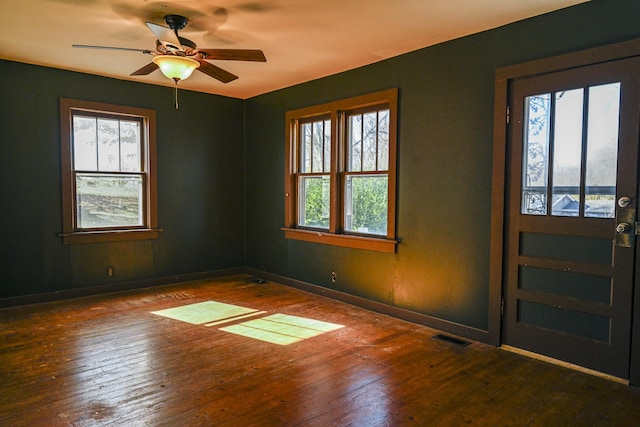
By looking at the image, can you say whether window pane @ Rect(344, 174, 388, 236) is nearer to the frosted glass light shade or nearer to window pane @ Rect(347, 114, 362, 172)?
window pane @ Rect(347, 114, 362, 172)

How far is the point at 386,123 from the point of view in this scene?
4.53 m

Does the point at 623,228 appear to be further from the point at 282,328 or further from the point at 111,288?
the point at 111,288

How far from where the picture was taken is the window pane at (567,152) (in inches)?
120

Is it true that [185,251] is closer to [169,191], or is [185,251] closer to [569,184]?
[169,191]

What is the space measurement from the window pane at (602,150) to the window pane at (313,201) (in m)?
2.87

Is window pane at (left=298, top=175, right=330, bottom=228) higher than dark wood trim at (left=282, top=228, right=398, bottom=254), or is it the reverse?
window pane at (left=298, top=175, right=330, bottom=228)

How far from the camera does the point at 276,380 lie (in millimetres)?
2889

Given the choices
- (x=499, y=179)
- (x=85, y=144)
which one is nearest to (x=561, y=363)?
(x=499, y=179)

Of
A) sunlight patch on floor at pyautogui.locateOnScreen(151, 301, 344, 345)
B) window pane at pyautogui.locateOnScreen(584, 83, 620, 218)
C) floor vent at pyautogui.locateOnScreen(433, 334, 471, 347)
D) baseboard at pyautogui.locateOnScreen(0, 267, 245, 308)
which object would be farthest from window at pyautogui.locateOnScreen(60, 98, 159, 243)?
window pane at pyautogui.locateOnScreen(584, 83, 620, 218)

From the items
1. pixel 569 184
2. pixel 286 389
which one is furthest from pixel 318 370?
pixel 569 184

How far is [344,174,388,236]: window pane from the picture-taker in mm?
4605

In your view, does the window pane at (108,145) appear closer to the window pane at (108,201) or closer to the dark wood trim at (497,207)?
the window pane at (108,201)

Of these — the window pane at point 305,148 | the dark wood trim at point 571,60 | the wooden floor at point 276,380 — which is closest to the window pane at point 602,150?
the dark wood trim at point 571,60

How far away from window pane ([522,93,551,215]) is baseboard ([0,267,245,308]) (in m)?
4.33
